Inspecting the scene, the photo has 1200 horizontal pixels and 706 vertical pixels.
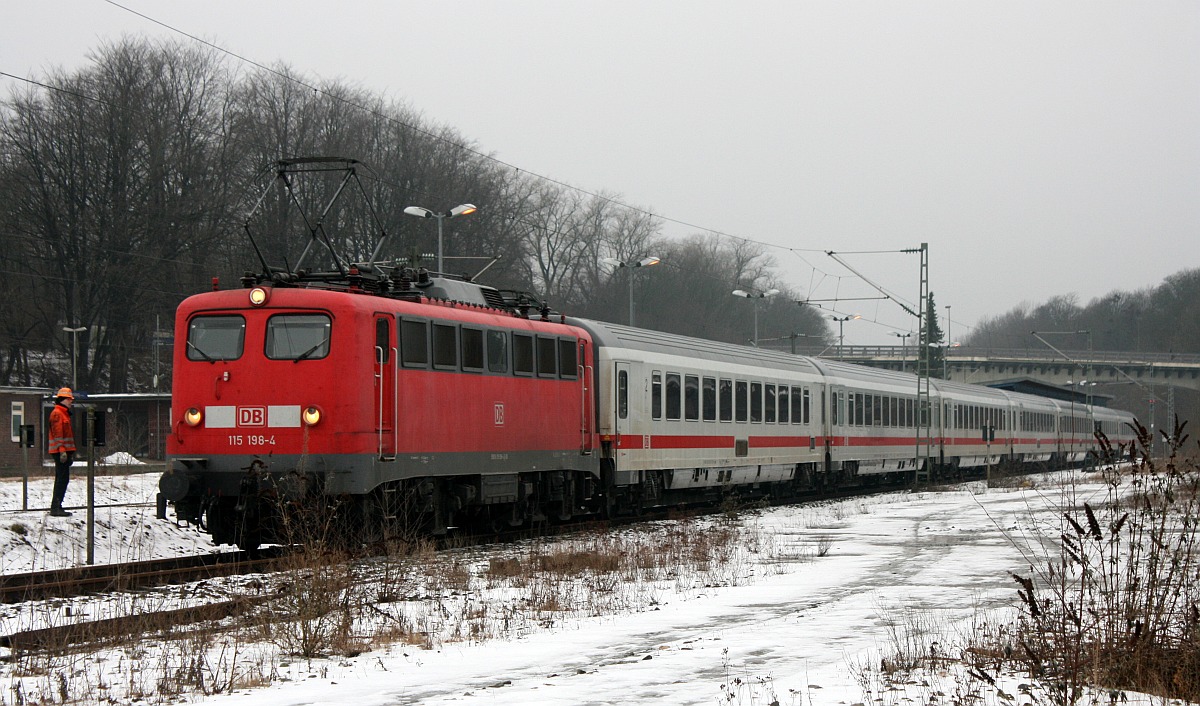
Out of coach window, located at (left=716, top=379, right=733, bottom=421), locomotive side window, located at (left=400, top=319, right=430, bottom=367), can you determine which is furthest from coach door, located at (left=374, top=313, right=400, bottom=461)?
coach window, located at (left=716, top=379, right=733, bottom=421)

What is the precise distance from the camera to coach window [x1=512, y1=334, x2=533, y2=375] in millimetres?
19812

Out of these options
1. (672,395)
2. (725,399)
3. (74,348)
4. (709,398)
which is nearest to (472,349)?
(672,395)

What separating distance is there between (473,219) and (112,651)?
55.6m

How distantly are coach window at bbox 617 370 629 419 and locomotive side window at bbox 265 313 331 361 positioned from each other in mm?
8092

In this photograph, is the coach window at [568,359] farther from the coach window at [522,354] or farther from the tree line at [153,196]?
the tree line at [153,196]

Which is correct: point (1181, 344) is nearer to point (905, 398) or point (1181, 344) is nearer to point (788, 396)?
point (905, 398)

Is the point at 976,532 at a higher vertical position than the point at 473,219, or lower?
lower

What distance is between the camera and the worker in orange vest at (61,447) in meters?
19.3

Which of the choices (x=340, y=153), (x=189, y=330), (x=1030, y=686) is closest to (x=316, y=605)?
(x=1030, y=686)

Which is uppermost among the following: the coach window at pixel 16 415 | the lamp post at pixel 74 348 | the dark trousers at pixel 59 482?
the lamp post at pixel 74 348

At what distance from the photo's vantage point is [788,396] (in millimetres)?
32406

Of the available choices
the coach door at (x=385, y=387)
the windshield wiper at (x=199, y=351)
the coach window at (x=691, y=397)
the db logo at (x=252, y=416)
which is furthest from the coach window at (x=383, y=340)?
the coach window at (x=691, y=397)

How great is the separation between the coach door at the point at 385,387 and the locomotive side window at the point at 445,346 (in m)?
1.06

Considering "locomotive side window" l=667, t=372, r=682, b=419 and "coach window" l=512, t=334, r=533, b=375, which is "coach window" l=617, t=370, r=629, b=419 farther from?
"coach window" l=512, t=334, r=533, b=375
